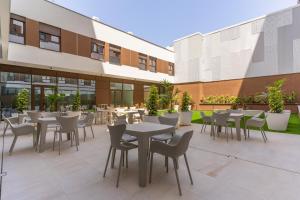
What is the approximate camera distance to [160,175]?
2938 millimetres

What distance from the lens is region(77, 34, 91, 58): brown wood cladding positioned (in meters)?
11.2

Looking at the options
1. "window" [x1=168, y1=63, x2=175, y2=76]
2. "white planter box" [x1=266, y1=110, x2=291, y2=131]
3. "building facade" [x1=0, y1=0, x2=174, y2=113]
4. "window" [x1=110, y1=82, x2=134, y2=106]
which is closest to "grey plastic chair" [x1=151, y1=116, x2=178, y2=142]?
"white planter box" [x1=266, y1=110, x2=291, y2=131]

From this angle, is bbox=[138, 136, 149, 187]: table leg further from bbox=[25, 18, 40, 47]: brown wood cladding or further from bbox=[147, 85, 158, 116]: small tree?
bbox=[25, 18, 40, 47]: brown wood cladding

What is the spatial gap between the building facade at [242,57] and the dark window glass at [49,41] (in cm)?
1176

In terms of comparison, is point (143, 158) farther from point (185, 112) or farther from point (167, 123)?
point (185, 112)

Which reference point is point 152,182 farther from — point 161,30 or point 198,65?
point 161,30

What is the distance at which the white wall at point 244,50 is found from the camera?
477 inches

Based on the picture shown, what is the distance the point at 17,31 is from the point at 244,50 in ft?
51.0

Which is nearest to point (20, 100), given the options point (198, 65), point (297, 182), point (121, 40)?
point (121, 40)

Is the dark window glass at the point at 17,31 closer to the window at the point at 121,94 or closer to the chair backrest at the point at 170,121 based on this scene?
the window at the point at 121,94

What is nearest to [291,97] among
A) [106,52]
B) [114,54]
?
[114,54]

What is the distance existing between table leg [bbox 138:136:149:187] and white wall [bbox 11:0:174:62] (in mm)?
10201

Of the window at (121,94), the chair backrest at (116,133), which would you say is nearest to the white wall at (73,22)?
the window at (121,94)

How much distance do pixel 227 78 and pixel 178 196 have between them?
48.7ft
